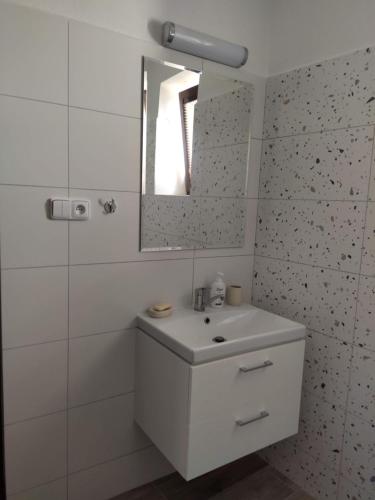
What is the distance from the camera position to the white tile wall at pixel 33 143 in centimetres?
134

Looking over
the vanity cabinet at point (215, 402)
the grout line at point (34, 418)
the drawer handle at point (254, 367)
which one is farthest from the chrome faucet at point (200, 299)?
the grout line at point (34, 418)

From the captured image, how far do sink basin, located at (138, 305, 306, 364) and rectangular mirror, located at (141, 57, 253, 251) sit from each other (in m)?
0.34

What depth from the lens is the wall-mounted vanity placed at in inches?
55.5

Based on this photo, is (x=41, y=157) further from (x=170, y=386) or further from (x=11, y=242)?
(x=170, y=386)

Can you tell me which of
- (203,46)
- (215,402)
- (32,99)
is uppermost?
(203,46)

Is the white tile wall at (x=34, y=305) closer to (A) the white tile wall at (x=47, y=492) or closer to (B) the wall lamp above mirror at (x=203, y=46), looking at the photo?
(A) the white tile wall at (x=47, y=492)

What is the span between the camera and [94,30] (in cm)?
145

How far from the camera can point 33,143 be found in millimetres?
1388

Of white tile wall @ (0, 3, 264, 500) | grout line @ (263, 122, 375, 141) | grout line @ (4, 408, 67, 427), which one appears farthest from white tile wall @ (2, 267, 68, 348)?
grout line @ (263, 122, 375, 141)

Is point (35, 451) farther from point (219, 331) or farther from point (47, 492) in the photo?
point (219, 331)

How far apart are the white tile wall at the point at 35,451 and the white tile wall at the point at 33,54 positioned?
128 centimetres

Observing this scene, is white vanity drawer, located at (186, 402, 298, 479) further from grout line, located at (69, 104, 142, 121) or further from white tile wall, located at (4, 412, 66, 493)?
grout line, located at (69, 104, 142, 121)

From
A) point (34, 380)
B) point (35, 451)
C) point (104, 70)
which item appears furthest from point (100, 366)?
point (104, 70)

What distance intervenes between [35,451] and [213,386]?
79cm
